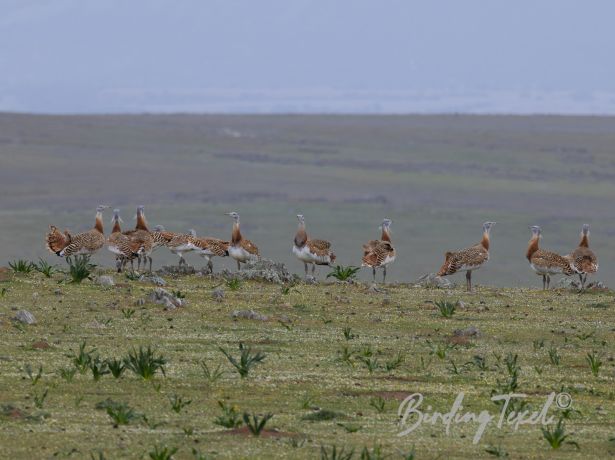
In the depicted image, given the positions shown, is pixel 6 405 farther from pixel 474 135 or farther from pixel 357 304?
pixel 474 135

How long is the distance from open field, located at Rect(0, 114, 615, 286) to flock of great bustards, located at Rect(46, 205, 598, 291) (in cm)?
1294

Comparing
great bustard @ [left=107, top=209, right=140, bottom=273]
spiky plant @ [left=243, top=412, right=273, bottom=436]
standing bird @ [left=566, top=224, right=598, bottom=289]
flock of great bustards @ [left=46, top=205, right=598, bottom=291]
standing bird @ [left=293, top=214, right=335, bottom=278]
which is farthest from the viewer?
standing bird @ [left=293, top=214, right=335, bottom=278]

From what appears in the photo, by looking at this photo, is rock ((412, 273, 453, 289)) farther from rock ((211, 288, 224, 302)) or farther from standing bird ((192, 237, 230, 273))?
rock ((211, 288, 224, 302))

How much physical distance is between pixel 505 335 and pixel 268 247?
27.2 meters

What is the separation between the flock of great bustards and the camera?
23359mm

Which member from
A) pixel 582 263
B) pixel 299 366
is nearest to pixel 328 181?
pixel 582 263

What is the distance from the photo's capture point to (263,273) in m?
23.1

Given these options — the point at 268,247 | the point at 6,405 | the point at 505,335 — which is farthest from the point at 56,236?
the point at 268,247

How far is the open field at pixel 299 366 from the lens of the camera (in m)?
11.6

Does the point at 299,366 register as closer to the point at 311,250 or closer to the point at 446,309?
the point at 446,309

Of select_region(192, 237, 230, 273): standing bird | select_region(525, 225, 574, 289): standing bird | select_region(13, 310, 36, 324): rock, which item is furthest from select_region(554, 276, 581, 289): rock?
select_region(13, 310, 36, 324): rock

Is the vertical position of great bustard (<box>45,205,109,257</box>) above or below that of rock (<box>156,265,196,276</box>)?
above

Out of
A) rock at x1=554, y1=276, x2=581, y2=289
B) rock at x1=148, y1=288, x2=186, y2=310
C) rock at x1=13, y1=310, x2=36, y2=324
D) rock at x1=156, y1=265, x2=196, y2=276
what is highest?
rock at x1=13, y1=310, x2=36, y2=324

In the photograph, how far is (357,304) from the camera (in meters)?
20.4
